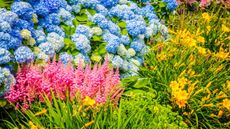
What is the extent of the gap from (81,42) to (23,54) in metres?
0.77

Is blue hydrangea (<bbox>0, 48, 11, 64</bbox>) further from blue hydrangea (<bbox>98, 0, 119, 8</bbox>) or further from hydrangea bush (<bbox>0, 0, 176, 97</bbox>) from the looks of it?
blue hydrangea (<bbox>98, 0, 119, 8</bbox>)

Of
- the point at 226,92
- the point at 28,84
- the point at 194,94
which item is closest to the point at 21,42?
the point at 28,84

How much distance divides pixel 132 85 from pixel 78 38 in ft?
2.43

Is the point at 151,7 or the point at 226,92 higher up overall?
the point at 151,7

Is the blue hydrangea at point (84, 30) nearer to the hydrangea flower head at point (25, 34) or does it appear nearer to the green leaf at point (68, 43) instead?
the green leaf at point (68, 43)

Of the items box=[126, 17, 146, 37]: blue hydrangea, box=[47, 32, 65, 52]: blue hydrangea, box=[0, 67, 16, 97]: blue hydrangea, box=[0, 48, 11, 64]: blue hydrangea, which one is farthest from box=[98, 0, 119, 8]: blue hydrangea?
box=[0, 67, 16, 97]: blue hydrangea

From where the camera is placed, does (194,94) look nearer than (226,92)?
Yes

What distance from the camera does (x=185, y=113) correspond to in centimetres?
408

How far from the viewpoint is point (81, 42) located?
4465 millimetres

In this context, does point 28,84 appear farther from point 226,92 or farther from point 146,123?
point 226,92

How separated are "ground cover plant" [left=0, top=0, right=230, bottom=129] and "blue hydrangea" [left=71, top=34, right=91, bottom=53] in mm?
11

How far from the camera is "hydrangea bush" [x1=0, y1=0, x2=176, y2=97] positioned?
12.8 ft

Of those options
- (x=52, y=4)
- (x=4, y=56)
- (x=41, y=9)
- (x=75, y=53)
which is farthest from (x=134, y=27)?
(x=4, y=56)

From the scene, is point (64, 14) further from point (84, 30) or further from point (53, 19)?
point (84, 30)
